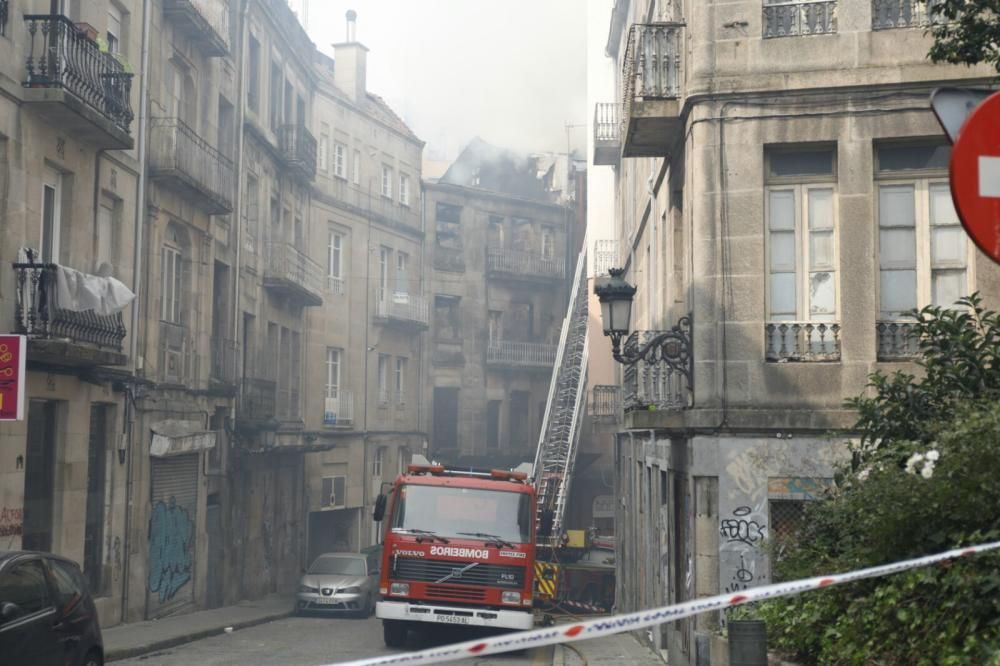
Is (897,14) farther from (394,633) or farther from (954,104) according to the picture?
(394,633)

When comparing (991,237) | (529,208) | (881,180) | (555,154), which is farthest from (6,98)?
(555,154)

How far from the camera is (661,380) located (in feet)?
55.2

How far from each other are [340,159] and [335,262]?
12.2 feet

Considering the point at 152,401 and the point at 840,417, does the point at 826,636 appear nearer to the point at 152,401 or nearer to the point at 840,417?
the point at 840,417

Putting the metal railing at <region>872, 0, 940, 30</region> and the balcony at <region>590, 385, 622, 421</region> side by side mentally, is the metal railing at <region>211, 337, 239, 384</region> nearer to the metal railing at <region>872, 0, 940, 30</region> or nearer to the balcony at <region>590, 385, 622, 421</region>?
the balcony at <region>590, 385, 622, 421</region>

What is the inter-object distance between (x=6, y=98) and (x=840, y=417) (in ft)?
41.1

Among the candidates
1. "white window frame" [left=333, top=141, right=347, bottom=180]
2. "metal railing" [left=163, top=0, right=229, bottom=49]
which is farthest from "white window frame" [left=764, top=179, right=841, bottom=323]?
"white window frame" [left=333, top=141, right=347, bottom=180]

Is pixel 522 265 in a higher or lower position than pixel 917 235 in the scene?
higher

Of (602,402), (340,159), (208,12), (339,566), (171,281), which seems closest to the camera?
(171,281)

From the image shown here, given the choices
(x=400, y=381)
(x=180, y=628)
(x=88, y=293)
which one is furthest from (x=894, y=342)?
(x=400, y=381)

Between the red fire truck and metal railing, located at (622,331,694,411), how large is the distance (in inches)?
106

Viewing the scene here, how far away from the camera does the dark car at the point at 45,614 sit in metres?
10.3

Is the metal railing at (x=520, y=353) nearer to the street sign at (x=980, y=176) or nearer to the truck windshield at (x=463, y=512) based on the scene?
the truck windshield at (x=463, y=512)

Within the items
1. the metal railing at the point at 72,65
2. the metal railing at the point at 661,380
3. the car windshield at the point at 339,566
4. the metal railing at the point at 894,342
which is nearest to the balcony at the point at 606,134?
the car windshield at the point at 339,566
